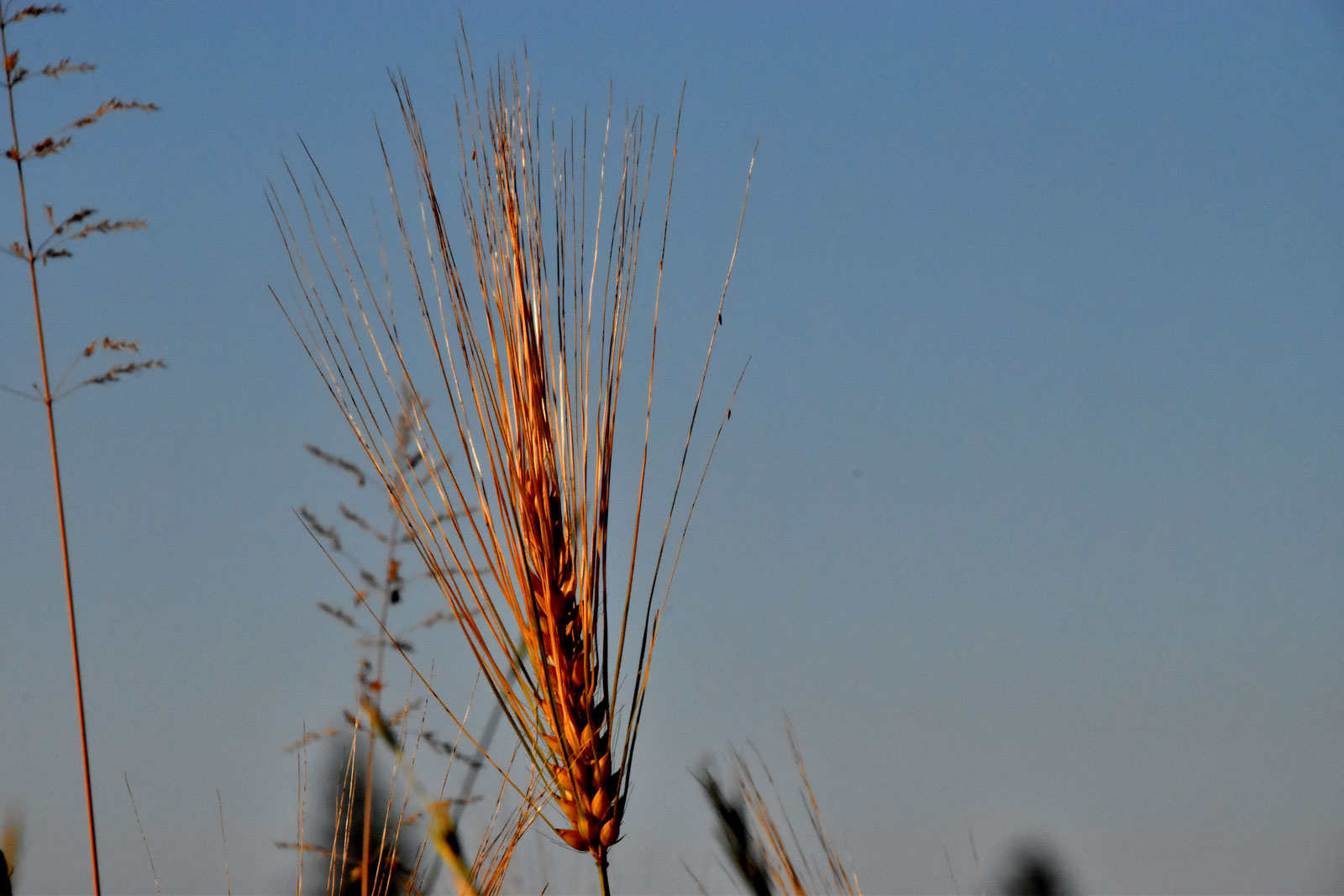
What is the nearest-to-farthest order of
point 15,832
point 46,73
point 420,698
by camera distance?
1. point 15,832
2. point 46,73
3. point 420,698

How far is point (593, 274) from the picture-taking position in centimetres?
192

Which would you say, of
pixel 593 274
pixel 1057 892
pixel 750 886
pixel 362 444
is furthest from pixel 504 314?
pixel 1057 892

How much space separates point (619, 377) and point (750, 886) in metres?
0.72

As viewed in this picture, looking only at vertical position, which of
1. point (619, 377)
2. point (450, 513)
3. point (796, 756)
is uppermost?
point (619, 377)

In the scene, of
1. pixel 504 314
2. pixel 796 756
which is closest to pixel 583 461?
pixel 504 314

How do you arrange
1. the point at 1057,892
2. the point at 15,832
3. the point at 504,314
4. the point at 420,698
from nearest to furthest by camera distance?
1. the point at 15,832
2. the point at 504,314
3. the point at 420,698
4. the point at 1057,892

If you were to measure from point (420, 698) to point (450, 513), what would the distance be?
0.46 metres

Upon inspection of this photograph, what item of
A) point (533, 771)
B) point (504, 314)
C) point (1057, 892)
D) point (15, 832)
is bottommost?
point (1057, 892)

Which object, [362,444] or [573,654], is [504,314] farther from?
[573,654]

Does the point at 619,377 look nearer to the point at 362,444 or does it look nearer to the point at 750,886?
the point at 362,444

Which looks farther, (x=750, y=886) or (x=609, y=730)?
(x=609, y=730)

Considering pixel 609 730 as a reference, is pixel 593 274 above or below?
above

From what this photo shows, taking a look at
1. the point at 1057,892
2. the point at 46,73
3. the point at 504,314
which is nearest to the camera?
the point at 46,73

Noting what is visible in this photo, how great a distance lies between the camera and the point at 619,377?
1.78 metres
